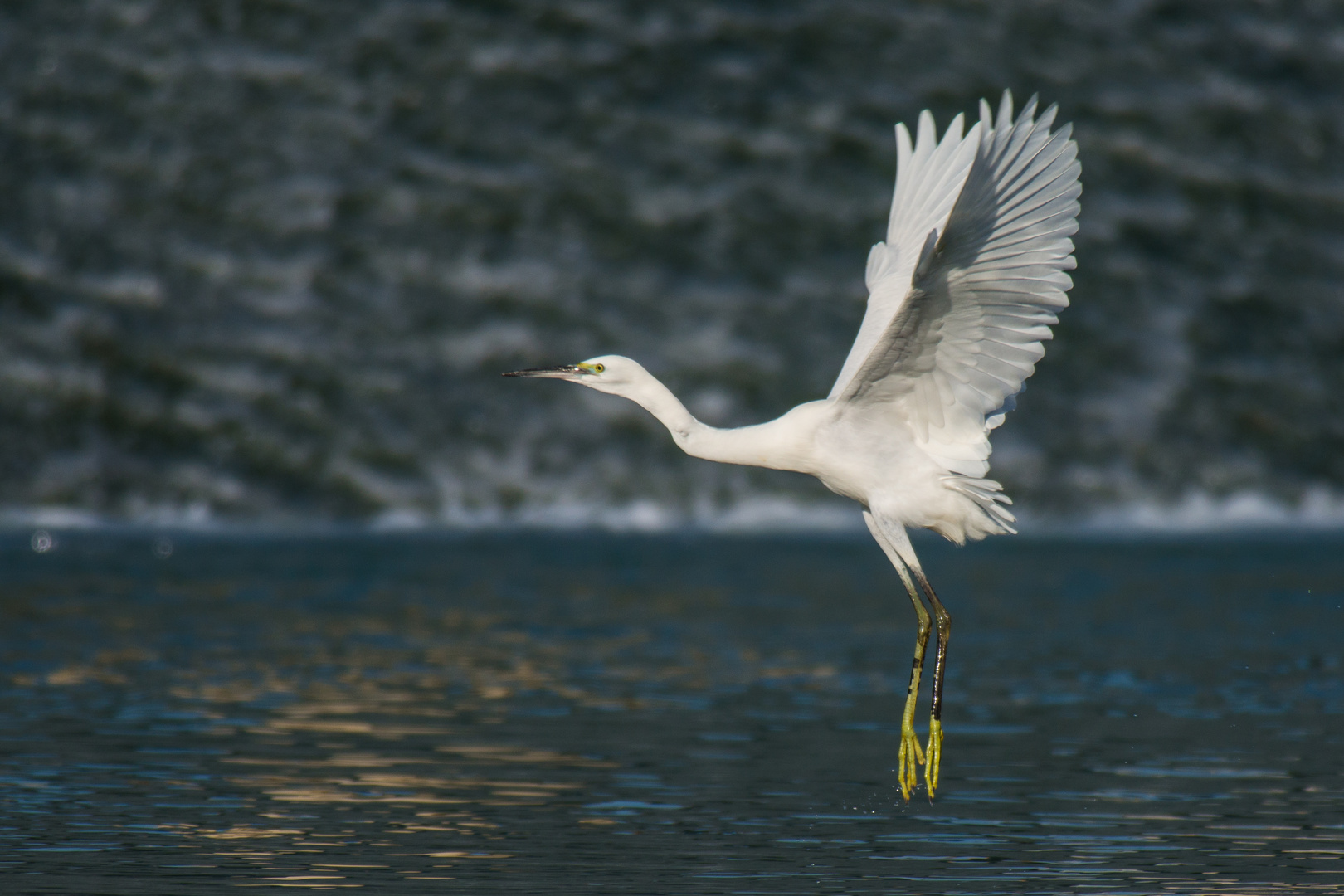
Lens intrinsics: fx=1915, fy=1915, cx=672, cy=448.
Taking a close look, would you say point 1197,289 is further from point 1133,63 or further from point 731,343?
point 731,343

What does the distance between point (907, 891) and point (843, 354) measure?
26850 millimetres

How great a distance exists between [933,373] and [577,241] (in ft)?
85.8

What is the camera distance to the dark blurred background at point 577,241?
3231 cm

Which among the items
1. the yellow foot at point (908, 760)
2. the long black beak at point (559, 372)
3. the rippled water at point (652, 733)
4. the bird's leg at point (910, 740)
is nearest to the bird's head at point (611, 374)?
the long black beak at point (559, 372)

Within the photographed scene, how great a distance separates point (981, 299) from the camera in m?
10.3

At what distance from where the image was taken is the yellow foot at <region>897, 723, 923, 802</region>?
9984 mm

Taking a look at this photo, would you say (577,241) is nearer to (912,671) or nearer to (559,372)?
(559,372)

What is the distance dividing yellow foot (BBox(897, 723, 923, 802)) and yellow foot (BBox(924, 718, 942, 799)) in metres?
0.07

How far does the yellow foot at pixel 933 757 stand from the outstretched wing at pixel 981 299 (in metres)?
1.63

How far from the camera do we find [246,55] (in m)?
38.4

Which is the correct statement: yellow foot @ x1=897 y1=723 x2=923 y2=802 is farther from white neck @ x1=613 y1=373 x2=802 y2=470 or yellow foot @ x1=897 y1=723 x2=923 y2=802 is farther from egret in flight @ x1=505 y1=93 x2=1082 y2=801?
white neck @ x1=613 y1=373 x2=802 y2=470

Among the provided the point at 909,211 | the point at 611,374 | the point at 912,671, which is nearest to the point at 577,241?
the point at 909,211

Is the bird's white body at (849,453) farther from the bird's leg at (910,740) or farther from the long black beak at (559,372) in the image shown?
the bird's leg at (910,740)

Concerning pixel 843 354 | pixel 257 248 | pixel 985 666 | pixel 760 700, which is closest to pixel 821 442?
pixel 760 700
